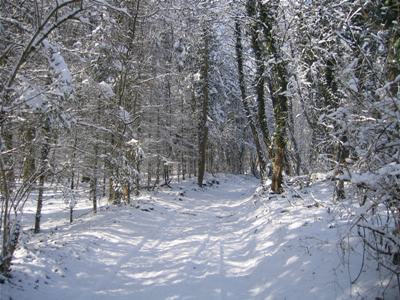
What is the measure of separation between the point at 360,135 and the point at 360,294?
223cm

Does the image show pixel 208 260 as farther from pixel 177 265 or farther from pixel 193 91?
pixel 193 91

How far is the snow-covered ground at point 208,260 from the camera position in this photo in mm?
3988

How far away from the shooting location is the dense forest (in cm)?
323

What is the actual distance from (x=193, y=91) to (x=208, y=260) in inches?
683

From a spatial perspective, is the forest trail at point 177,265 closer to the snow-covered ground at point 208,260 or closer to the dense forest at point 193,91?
the snow-covered ground at point 208,260

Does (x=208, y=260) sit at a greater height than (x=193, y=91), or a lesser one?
lesser

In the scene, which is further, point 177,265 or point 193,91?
point 193,91

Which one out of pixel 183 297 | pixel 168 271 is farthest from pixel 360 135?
pixel 168 271

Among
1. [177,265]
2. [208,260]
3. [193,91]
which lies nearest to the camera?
→ [177,265]

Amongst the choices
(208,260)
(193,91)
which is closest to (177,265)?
(208,260)

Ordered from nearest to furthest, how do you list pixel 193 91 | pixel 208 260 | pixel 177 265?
pixel 177 265
pixel 208 260
pixel 193 91

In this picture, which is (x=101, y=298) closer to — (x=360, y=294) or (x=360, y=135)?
(x=360, y=294)

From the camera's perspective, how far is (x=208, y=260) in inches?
240

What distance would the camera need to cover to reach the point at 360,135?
127 inches
